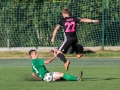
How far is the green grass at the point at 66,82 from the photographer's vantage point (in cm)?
1430

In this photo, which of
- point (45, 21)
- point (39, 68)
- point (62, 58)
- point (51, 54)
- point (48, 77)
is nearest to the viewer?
point (48, 77)

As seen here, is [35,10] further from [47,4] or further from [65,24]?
[65,24]

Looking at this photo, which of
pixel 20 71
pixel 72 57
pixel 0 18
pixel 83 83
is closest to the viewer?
pixel 83 83

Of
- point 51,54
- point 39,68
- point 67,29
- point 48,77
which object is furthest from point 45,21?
point 48,77

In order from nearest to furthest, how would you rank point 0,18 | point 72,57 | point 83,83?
point 83,83, point 72,57, point 0,18

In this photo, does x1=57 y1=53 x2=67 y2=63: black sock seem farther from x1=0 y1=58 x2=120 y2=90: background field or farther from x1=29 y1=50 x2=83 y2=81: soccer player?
x1=29 y1=50 x2=83 y2=81: soccer player

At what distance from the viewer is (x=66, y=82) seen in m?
15.6

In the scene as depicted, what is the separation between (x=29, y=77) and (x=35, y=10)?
13.9 meters

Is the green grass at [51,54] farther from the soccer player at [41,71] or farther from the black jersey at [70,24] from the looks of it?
the soccer player at [41,71]

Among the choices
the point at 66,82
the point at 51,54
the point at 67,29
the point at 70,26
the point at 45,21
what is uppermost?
the point at 70,26

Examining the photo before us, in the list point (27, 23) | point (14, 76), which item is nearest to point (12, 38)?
point (27, 23)

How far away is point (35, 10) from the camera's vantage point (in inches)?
1217

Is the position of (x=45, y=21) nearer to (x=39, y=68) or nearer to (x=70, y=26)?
(x=70, y=26)

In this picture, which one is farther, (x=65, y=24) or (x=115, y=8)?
(x=115, y=8)
